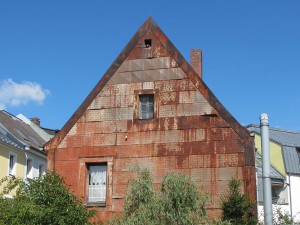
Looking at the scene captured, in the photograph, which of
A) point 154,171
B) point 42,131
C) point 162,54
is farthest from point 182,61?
point 42,131

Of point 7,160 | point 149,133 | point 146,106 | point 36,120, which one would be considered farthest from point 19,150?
point 149,133

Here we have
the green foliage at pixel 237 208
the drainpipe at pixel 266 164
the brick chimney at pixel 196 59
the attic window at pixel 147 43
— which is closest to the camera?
the drainpipe at pixel 266 164

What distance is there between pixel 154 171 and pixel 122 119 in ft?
8.19

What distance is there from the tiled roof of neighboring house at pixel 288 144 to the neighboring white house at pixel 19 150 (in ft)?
58.1

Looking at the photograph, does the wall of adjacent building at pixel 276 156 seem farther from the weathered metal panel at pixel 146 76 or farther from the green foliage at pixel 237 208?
the green foliage at pixel 237 208

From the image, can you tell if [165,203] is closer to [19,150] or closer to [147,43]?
[147,43]

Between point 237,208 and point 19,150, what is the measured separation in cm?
2206

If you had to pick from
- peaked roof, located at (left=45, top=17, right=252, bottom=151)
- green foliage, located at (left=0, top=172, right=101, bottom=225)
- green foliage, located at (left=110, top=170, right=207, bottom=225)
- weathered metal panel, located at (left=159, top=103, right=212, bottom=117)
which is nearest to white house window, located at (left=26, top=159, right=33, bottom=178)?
peaked roof, located at (left=45, top=17, right=252, bottom=151)

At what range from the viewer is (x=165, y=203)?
1534 centimetres

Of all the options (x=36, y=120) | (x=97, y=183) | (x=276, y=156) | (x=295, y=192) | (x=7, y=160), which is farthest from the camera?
(x=36, y=120)

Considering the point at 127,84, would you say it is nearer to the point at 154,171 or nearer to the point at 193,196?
the point at 154,171

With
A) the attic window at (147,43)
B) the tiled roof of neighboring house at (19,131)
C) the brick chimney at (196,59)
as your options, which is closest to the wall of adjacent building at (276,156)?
the tiled roof of neighboring house at (19,131)

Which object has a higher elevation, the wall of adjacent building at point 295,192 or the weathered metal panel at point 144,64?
the weathered metal panel at point 144,64

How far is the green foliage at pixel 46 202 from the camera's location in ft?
50.6
